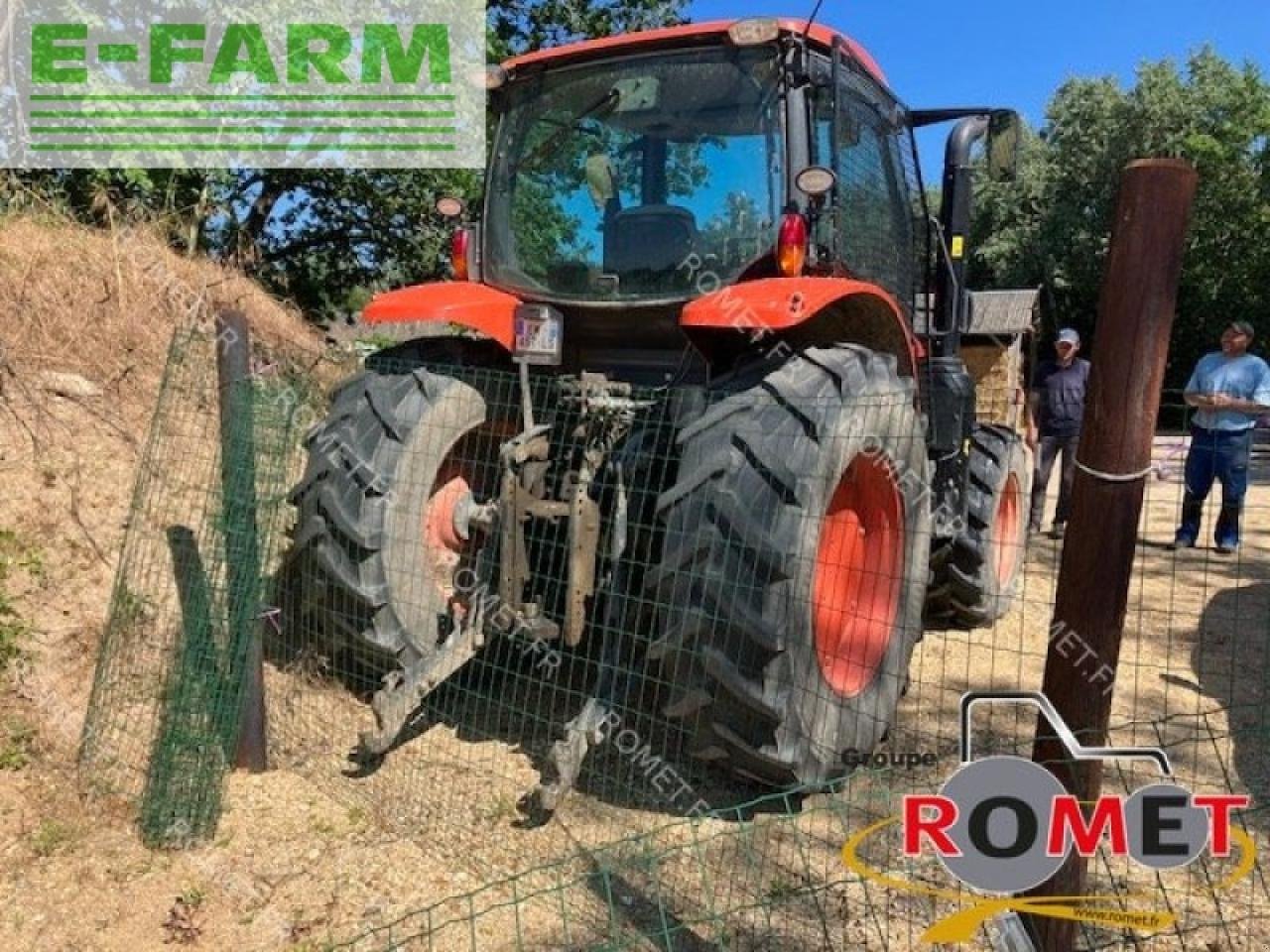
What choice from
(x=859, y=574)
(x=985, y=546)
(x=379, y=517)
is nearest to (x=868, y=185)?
(x=859, y=574)

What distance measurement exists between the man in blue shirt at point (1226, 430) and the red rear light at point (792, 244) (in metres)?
4.01

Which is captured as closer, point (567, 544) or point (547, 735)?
point (567, 544)

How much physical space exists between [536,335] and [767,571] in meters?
1.31

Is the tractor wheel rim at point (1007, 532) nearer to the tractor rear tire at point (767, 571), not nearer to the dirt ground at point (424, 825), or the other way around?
the dirt ground at point (424, 825)

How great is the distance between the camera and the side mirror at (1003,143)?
4324mm

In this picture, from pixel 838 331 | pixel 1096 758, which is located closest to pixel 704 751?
pixel 1096 758

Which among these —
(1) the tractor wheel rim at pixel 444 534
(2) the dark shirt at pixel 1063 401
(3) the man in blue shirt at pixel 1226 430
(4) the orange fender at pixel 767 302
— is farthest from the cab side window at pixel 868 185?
(2) the dark shirt at pixel 1063 401

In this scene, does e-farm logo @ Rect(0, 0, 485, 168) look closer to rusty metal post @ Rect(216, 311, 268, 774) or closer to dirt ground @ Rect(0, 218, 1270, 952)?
dirt ground @ Rect(0, 218, 1270, 952)

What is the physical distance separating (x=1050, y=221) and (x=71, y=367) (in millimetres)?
23930

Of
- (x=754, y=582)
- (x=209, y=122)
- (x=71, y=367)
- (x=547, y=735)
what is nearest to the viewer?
(x=754, y=582)

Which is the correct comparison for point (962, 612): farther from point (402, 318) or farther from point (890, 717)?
point (402, 318)

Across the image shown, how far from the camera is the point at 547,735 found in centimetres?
371

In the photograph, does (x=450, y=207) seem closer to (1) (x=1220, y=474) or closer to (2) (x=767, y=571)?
(2) (x=767, y=571)

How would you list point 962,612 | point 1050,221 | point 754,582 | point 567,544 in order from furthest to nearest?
point 1050,221, point 962,612, point 567,544, point 754,582
